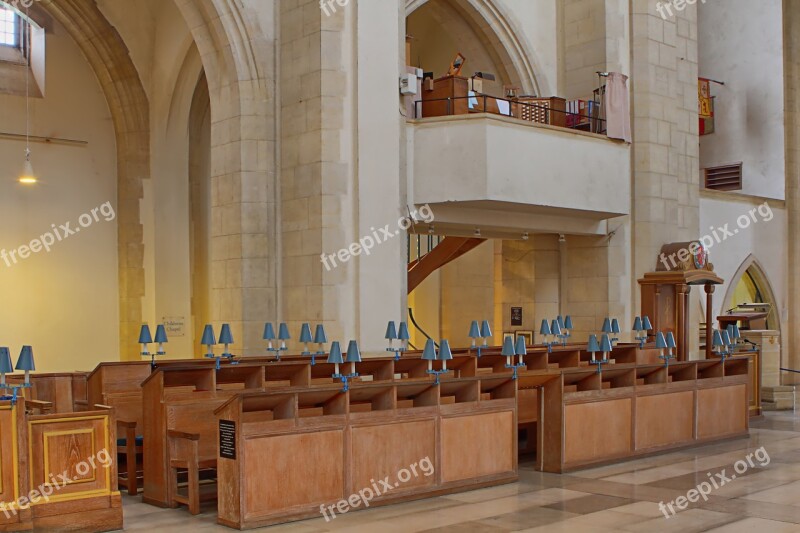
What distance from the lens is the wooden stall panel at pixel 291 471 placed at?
21.4 ft

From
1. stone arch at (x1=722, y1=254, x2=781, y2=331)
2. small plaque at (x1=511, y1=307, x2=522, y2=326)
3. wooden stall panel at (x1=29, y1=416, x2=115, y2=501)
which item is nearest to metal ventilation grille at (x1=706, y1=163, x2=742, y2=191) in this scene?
stone arch at (x1=722, y1=254, x2=781, y2=331)

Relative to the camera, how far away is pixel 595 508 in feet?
23.5

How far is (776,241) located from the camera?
19484mm

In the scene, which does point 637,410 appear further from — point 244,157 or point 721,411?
point 244,157

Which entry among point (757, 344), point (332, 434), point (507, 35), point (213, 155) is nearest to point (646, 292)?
point (757, 344)

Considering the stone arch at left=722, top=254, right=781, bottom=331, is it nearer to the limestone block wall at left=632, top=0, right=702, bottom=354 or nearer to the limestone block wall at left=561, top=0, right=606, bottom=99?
the limestone block wall at left=632, top=0, right=702, bottom=354

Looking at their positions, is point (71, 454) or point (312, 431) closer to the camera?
point (71, 454)

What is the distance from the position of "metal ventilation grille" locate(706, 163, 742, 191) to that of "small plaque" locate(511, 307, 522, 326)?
5865 mm

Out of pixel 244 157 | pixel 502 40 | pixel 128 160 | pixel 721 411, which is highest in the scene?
pixel 502 40

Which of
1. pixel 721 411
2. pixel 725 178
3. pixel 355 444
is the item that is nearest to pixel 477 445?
pixel 355 444

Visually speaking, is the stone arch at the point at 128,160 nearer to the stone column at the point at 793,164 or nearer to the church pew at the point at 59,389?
the church pew at the point at 59,389

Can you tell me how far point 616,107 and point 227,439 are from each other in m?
9.61

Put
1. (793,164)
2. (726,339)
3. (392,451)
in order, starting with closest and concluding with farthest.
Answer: (392,451) < (726,339) < (793,164)

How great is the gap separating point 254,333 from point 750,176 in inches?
471
